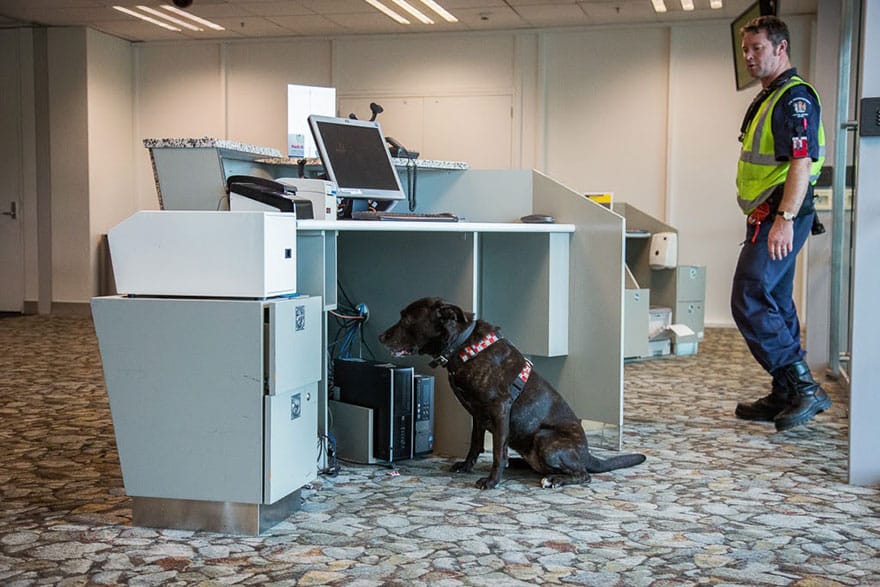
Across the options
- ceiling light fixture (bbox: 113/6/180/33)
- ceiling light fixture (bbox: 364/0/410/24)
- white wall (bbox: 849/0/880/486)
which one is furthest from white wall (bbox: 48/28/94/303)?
white wall (bbox: 849/0/880/486)

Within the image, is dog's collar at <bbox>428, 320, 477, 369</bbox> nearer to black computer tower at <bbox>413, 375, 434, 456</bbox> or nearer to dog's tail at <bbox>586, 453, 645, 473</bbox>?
black computer tower at <bbox>413, 375, 434, 456</bbox>

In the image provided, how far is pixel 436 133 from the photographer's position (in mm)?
9375

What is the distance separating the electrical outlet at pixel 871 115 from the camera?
9.79 feet

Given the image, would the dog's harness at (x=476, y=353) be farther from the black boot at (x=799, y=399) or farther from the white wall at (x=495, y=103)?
the white wall at (x=495, y=103)

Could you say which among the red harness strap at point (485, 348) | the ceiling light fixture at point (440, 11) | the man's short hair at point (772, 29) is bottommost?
the red harness strap at point (485, 348)

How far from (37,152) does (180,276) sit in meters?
7.59

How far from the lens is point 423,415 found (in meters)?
3.53

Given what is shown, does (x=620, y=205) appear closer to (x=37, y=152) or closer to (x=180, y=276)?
(x=180, y=276)

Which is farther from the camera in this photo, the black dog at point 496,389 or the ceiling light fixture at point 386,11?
the ceiling light fixture at point 386,11

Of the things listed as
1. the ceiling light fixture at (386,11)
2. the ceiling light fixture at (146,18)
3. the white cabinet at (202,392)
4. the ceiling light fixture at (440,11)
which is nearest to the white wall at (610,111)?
the ceiling light fixture at (440,11)

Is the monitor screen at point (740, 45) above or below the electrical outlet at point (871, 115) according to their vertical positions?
above

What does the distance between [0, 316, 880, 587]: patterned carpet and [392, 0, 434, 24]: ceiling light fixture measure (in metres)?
5.02

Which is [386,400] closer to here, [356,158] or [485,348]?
[485,348]

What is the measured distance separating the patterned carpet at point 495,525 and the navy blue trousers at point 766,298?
1.08 ft
